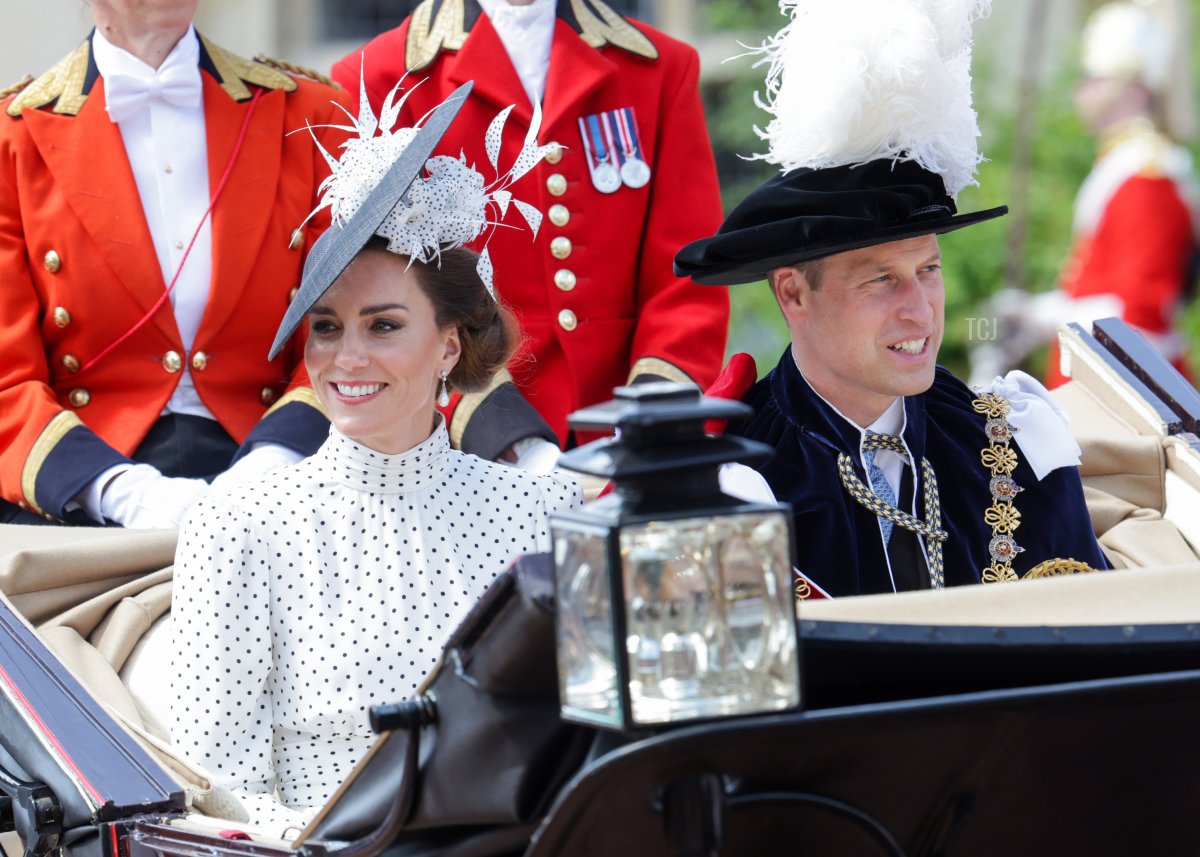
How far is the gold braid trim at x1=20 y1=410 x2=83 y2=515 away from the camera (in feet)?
9.64

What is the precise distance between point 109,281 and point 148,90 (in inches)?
13.5

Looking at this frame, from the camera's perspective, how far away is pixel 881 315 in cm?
258

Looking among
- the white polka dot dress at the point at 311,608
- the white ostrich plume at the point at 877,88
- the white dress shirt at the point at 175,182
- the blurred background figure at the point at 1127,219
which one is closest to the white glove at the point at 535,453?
the white polka dot dress at the point at 311,608

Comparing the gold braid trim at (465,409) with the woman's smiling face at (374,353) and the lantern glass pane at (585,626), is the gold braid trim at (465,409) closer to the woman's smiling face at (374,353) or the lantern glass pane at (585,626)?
the woman's smiling face at (374,353)

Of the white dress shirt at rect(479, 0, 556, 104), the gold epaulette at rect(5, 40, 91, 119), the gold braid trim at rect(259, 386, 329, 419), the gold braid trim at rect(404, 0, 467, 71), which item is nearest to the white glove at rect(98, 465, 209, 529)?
the gold braid trim at rect(259, 386, 329, 419)

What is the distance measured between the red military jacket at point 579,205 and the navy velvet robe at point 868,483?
1.82 ft

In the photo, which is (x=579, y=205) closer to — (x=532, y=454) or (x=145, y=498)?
(x=532, y=454)

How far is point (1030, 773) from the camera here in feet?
4.95

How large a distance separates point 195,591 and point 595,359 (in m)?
1.15

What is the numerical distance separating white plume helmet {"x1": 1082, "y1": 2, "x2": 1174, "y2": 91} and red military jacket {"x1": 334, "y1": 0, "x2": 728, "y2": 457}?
5.40 m

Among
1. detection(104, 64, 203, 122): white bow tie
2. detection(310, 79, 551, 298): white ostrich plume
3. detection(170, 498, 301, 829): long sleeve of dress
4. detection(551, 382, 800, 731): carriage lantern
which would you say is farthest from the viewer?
detection(104, 64, 203, 122): white bow tie

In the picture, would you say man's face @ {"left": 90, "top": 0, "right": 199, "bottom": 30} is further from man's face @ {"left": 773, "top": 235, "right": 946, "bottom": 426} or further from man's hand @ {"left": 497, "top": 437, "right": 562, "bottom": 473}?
man's face @ {"left": 773, "top": 235, "right": 946, "bottom": 426}

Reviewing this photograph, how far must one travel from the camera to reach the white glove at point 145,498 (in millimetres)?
2898

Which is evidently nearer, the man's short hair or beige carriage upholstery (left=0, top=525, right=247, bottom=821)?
beige carriage upholstery (left=0, top=525, right=247, bottom=821)
